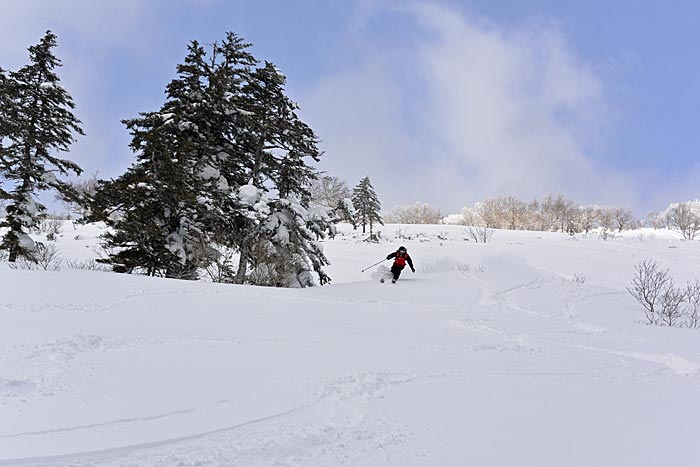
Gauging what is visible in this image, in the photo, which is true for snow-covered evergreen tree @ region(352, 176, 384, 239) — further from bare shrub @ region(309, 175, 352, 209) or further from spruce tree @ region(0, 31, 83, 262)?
spruce tree @ region(0, 31, 83, 262)

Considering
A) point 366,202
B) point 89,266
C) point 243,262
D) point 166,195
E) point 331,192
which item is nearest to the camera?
point 166,195

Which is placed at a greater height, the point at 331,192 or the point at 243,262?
the point at 331,192

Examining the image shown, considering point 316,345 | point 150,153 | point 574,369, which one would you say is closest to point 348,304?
point 316,345

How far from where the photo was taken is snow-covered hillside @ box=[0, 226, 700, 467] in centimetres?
222

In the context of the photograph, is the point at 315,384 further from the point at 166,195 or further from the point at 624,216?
the point at 624,216

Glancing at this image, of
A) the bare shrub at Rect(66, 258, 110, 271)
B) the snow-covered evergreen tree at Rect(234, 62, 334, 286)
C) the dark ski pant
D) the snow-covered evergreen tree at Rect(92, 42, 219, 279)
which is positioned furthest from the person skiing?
the bare shrub at Rect(66, 258, 110, 271)

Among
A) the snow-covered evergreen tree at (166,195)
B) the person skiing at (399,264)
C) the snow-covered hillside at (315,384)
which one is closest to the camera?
the snow-covered hillside at (315,384)

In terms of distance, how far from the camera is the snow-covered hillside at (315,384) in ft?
7.28

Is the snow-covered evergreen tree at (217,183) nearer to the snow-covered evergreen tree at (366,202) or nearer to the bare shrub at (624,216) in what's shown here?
the snow-covered evergreen tree at (366,202)

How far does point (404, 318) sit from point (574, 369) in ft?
9.87

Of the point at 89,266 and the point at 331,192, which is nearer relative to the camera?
the point at 89,266

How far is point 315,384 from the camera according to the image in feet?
10.6

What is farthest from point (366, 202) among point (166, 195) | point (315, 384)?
point (315, 384)

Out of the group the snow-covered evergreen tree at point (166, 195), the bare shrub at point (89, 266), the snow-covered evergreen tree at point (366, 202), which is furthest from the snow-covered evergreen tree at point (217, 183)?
the snow-covered evergreen tree at point (366, 202)
